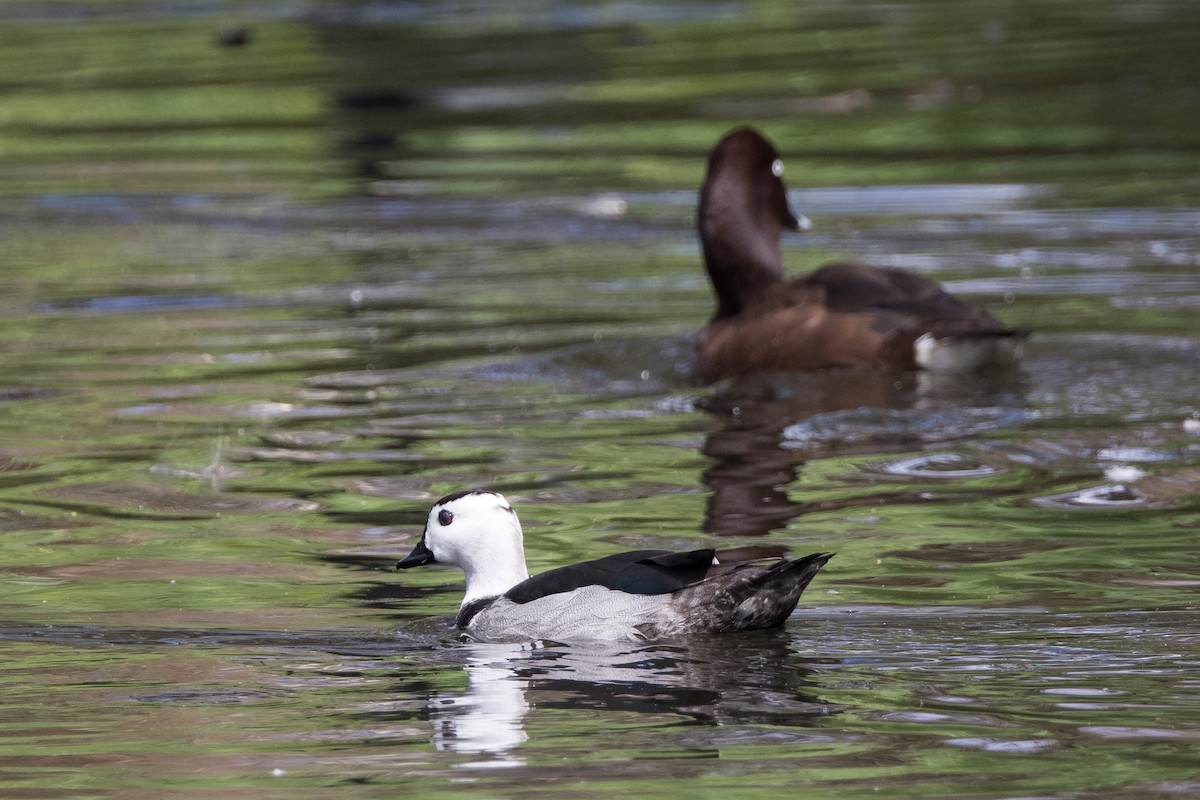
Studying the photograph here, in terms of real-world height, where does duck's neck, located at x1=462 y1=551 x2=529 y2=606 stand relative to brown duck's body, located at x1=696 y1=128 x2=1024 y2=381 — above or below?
below

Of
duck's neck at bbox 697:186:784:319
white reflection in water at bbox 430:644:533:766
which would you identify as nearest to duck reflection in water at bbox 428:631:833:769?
white reflection in water at bbox 430:644:533:766

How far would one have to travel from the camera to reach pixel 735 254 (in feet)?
38.6

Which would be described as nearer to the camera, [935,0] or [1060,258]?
[1060,258]

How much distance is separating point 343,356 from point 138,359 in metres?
1.15

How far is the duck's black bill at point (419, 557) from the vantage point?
7371 millimetres

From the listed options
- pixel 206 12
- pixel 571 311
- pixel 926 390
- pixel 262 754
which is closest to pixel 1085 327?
pixel 926 390

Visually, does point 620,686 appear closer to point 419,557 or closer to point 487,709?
point 487,709

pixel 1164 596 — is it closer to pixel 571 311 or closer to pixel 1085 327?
pixel 1085 327

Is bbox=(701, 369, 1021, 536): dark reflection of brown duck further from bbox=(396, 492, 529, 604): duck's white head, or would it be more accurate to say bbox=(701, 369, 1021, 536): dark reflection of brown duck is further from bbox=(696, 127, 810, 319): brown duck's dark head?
bbox=(396, 492, 529, 604): duck's white head

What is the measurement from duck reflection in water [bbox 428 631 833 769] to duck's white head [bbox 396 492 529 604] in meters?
0.29

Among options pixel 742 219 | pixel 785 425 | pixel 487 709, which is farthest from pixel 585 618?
pixel 742 219

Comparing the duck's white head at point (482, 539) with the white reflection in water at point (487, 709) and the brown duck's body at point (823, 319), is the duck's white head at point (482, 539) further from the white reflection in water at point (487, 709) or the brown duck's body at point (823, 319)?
the brown duck's body at point (823, 319)

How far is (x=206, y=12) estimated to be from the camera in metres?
Answer: 35.3

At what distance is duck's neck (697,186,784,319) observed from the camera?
11742mm
